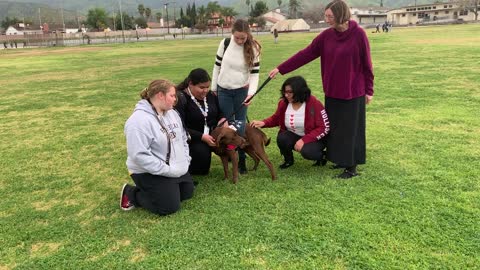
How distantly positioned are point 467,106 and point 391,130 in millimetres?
2457

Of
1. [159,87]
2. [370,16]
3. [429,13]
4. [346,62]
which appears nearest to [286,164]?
[346,62]

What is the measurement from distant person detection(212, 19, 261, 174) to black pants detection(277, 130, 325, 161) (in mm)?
538

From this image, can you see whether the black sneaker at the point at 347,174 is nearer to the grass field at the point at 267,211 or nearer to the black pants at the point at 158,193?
the grass field at the point at 267,211

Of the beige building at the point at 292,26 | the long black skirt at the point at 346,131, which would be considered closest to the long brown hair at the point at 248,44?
the long black skirt at the point at 346,131

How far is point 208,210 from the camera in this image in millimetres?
4082

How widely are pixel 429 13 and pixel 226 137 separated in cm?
11701

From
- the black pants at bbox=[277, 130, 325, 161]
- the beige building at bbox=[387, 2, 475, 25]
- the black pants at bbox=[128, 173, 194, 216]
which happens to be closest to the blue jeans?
the black pants at bbox=[277, 130, 325, 161]

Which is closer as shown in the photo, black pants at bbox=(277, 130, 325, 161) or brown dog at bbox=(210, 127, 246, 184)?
brown dog at bbox=(210, 127, 246, 184)

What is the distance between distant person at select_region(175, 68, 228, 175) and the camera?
185 inches

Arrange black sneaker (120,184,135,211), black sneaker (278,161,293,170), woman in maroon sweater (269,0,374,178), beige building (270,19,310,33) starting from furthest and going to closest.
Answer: beige building (270,19,310,33) → black sneaker (278,161,293,170) → woman in maroon sweater (269,0,374,178) → black sneaker (120,184,135,211)

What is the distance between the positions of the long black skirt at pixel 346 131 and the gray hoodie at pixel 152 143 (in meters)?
1.77

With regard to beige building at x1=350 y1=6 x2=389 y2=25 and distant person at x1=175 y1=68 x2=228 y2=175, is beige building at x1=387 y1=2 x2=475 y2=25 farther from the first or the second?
distant person at x1=175 y1=68 x2=228 y2=175

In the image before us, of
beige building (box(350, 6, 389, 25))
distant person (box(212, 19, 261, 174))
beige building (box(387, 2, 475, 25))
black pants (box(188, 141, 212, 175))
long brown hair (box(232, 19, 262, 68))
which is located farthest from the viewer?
beige building (box(350, 6, 389, 25))

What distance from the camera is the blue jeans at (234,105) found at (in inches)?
194
